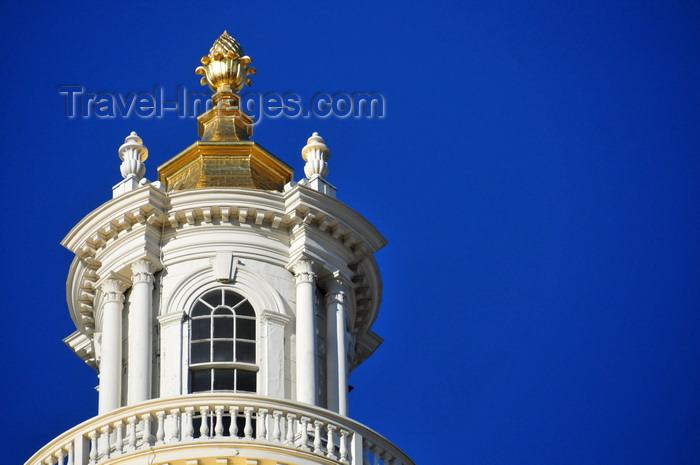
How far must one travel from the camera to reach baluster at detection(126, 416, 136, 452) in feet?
116

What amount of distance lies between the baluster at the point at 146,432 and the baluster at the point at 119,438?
1.25 ft

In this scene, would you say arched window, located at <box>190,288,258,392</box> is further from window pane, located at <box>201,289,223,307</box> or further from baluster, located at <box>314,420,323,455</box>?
baluster, located at <box>314,420,323,455</box>

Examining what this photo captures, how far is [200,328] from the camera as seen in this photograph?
39.1 m

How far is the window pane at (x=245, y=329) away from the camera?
1537 inches

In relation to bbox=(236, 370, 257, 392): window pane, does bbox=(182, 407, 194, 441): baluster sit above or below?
below

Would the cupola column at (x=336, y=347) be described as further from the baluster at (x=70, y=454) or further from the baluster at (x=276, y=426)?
the baluster at (x=70, y=454)

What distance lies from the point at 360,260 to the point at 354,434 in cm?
545

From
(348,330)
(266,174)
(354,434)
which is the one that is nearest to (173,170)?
(266,174)

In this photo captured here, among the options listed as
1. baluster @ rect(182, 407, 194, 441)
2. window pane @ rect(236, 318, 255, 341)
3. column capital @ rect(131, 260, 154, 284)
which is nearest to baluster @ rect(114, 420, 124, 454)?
baluster @ rect(182, 407, 194, 441)

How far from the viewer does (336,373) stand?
3922cm

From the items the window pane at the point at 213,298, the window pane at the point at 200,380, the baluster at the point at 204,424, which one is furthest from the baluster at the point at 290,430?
the window pane at the point at 213,298

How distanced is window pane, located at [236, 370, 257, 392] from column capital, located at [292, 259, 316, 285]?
2133 mm

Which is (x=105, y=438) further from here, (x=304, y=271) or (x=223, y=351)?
(x=304, y=271)

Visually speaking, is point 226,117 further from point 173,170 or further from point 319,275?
point 319,275
